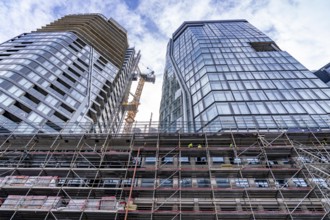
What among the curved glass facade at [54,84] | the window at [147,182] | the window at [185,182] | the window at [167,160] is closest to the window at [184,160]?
the window at [167,160]

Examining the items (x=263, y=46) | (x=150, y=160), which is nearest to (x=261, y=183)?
(x=150, y=160)

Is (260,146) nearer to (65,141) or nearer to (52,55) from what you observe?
(65,141)

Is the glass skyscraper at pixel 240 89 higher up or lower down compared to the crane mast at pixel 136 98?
lower down

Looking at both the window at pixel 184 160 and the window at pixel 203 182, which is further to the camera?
the window at pixel 184 160

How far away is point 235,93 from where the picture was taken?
37562 mm

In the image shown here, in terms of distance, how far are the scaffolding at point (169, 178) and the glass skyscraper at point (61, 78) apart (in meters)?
6.80

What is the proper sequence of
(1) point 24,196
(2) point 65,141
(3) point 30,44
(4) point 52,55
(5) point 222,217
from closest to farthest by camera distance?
(5) point 222,217 → (1) point 24,196 → (2) point 65,141 → (4) point 52,55 → (3) point 30,44

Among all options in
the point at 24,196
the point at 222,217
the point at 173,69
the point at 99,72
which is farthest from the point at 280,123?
the point at 99,72

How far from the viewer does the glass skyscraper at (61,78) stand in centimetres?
4084

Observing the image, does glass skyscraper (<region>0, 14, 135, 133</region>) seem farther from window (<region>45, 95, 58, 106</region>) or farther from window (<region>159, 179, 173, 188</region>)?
window (<region>159, 179, 173, 188</region>)

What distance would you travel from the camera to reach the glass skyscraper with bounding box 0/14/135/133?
40.8 metres

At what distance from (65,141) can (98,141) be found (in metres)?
3.02

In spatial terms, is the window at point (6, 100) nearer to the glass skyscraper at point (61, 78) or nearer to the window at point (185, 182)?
the glass skyscraper at point (61, 78)

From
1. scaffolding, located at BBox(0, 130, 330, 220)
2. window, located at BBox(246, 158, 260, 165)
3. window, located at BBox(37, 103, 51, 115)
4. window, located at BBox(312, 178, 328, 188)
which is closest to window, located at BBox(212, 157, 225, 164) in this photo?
scaffolding, located at BBox(0, 130, 330, 220)
